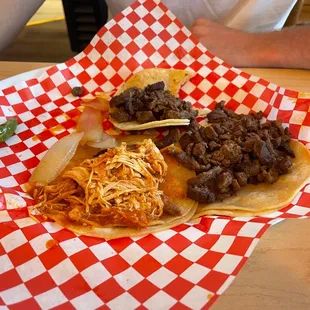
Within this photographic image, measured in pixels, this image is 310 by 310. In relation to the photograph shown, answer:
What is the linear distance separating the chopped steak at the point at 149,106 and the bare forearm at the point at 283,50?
744 mm

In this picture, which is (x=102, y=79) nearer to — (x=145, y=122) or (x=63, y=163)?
(x=145, y=122)

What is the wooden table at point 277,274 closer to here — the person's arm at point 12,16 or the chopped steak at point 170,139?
the chopped steak at point 170,139

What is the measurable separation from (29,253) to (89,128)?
3.53 feet

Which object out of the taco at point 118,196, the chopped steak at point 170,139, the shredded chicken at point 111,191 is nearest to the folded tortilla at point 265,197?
the taco at point 118,196

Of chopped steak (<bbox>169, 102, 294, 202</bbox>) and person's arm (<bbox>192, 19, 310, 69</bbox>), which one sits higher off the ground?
person's arm (<bbox>192, 19, 310, 69</bbox>)

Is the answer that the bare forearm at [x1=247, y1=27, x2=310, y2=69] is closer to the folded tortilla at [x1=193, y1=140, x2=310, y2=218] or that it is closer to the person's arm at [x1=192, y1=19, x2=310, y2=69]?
the person's arm at [x1=192, y1=19, x2=310, y2=69]

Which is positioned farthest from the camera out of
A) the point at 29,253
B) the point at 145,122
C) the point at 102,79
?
the point at 102,79

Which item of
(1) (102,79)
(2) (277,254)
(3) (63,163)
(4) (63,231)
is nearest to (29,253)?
(4) (63,231)

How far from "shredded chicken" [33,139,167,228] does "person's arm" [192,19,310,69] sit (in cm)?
127

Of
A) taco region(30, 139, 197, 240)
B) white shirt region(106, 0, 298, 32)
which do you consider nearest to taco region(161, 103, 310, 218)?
taco region(30, 139, 197, 240)

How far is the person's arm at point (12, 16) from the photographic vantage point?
340 cm

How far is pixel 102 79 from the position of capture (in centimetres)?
314

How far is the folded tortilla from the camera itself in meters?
2.05

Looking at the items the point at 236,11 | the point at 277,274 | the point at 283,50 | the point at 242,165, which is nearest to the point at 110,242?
the point at 277,274
